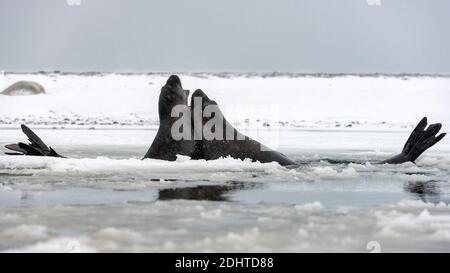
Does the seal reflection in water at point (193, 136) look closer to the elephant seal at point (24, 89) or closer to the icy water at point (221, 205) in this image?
the icy water at point (221, 205)

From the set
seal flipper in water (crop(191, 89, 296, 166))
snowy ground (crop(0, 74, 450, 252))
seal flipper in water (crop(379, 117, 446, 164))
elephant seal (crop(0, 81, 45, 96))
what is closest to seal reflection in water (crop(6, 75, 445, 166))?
seal flipper in water (crop(191, 89, 296, 166))

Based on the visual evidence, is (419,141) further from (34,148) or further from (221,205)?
(34,148)

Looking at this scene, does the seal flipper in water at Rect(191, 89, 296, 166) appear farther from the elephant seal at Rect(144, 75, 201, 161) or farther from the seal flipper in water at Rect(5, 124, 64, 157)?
the seal flipper in water at Rect(5, 124, 64, 157)

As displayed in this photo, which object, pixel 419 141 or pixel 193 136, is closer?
pixel 193 136

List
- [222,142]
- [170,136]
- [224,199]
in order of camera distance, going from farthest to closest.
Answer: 1. [222,142]
2. [170,136]
3. [224,199]

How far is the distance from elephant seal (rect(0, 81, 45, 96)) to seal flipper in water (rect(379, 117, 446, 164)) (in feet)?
60.9

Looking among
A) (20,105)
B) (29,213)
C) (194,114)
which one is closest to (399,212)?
(29,213)

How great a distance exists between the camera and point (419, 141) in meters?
9.62

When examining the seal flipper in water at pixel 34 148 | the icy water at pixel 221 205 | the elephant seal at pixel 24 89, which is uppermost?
the elephant seal at pixel 24 89

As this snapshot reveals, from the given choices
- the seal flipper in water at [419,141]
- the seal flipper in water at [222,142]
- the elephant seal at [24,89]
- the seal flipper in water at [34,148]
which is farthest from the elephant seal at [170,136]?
the elephant seal at [24,89]

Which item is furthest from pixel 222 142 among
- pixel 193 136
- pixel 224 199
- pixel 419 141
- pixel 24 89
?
pixel 24 89

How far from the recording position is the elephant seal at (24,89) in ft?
86.4

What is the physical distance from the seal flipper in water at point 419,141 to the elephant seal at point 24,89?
1857 centimetres

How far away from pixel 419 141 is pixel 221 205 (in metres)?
4.29
